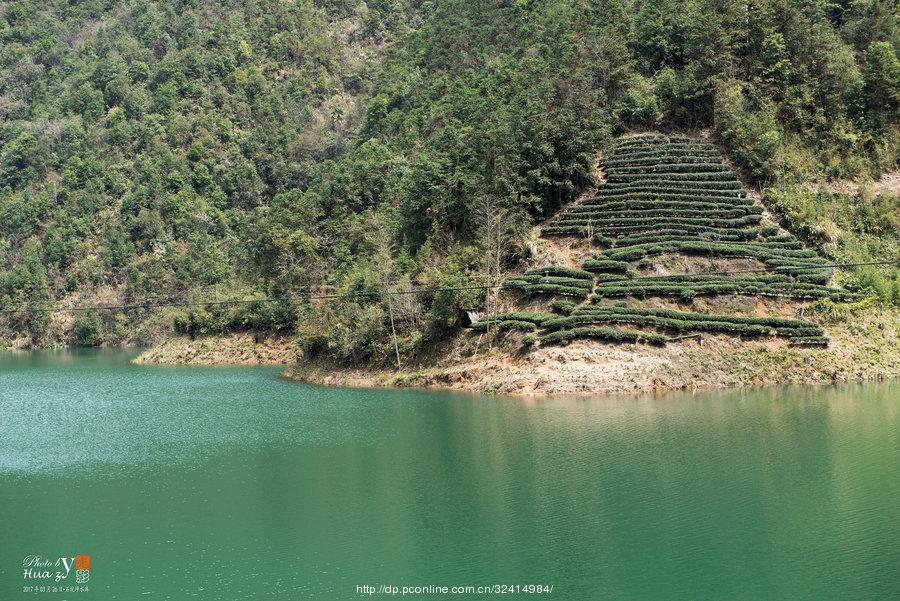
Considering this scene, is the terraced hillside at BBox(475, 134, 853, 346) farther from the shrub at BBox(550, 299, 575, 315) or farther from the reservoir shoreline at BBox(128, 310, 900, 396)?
the reservoir shoreline at BBox(128, 310, 900, 396)

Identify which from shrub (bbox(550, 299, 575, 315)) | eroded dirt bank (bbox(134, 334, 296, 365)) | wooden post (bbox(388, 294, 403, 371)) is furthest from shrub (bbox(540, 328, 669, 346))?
eroded dirt bank (bbox(134, 334, 296, 365))

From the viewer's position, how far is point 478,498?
26984mm

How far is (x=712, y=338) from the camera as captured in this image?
152 feet

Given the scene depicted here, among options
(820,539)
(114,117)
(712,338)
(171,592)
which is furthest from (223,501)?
(114,117)

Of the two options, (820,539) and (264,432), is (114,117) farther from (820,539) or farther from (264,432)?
(820,539)

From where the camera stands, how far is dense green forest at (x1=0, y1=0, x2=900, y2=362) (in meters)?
56.1

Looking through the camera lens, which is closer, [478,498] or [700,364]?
[478,498]

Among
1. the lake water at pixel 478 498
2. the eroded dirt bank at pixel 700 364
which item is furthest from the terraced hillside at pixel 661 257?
the lake water at pixel 478 498

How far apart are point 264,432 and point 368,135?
61668mm

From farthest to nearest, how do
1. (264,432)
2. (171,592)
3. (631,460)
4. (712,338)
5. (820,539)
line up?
(712,338), (264,432), (631,460), (820,539), (171,592)

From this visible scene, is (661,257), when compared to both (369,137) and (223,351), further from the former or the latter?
(369,137)

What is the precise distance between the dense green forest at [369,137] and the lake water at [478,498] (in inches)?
591

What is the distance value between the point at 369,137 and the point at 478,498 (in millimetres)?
72656

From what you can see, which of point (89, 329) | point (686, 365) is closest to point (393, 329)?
point (686, 365)
